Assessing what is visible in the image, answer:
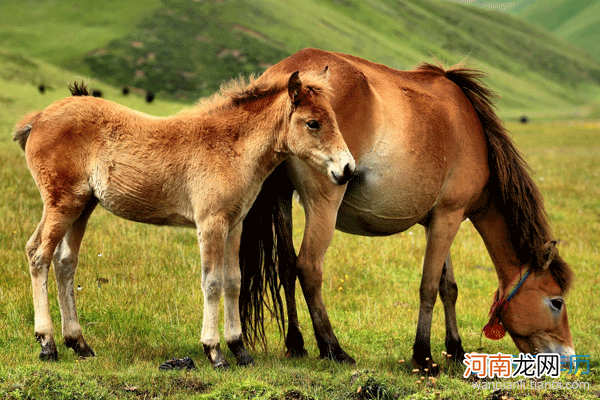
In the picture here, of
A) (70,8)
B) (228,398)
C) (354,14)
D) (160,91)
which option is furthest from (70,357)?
(354,14)

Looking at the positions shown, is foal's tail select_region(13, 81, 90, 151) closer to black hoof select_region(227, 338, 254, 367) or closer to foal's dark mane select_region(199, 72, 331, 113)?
foal's dark mane select_region(199, 72, 331, 113)

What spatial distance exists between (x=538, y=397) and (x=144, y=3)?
334 ft

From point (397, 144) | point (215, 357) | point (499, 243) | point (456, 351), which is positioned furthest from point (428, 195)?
point (215, 357)

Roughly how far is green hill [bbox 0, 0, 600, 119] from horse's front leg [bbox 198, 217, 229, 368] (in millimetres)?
46250

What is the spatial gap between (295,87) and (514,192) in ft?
9.17

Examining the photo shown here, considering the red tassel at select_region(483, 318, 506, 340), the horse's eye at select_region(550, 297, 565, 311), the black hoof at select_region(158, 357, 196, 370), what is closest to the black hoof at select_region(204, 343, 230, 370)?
the black hoof at select_region(158, 357, 196, 370)

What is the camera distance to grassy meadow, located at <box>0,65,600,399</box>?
15.8ft

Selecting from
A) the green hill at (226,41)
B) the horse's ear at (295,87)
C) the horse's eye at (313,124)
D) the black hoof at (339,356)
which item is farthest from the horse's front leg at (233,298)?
the green hill at (226,41)

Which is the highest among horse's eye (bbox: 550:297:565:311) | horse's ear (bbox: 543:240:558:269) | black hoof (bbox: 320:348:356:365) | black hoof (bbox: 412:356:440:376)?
horse's ear (bbox: 543:240:558:269)

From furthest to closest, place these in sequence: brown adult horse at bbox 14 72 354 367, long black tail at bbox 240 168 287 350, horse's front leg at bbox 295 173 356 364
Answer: long black tail at bbox 240 168 287 350, horse's front leg at bbox 295 173 356 364, brown adult horse at bbox 14 72 354 367

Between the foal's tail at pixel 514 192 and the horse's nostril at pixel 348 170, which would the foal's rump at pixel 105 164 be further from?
the foal's tail at pixel 514 192

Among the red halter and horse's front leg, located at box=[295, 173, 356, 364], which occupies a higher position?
horse's front leg, located at box=[295, 173, 356, 364]

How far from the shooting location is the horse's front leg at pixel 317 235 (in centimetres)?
588

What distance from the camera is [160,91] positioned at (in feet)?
241
